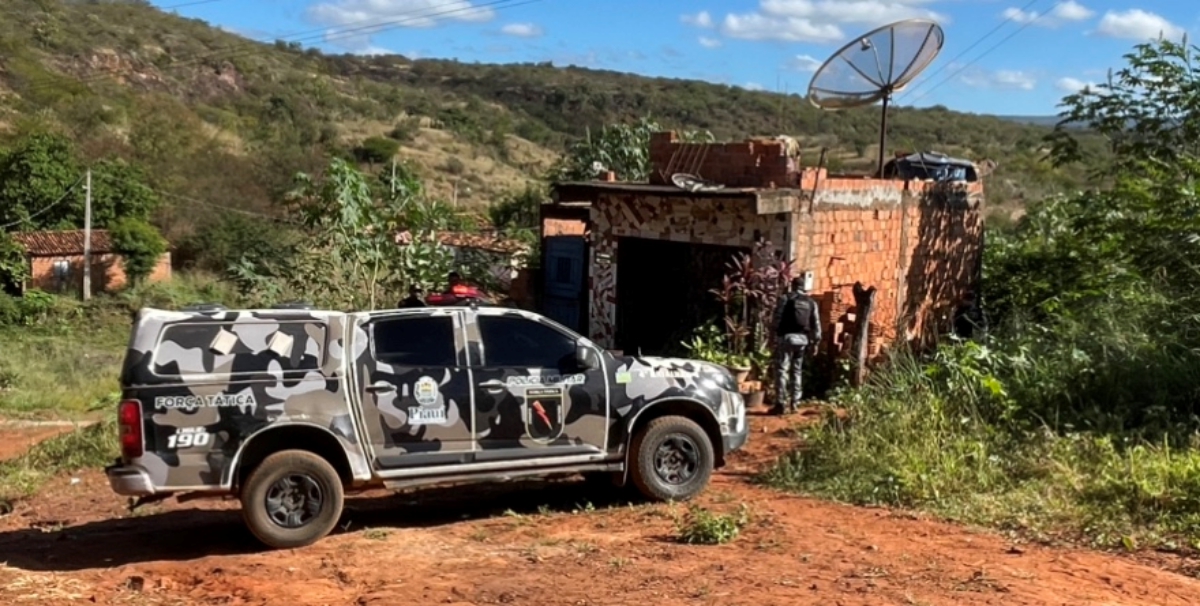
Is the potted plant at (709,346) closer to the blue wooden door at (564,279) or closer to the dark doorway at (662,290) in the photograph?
the dark doorway at (662,290)

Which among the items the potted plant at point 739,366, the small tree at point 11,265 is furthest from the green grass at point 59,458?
the small tree at point 11,265

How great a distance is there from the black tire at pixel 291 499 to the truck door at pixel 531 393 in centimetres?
110

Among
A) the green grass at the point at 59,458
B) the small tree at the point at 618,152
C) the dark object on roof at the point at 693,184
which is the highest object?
the small tree at the point at 618,152

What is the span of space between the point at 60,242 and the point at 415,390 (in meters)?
30.5

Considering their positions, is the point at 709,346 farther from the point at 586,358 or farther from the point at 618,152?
the point at 618,152

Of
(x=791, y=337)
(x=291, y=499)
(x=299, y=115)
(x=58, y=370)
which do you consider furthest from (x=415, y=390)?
(x=299, y=115)

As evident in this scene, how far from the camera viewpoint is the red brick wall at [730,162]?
48.0 feet

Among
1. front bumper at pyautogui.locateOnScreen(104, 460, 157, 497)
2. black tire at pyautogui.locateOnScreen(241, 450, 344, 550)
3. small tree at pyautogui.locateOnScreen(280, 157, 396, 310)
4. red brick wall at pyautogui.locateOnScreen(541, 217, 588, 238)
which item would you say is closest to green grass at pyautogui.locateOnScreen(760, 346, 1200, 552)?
black tire at pyautogui.locateOnScreen(241, 450, 344, 550)

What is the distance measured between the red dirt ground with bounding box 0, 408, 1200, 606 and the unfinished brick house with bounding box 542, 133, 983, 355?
5454 mm

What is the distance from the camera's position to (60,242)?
115ft

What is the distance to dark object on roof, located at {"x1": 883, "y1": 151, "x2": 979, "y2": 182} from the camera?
18.5 metres

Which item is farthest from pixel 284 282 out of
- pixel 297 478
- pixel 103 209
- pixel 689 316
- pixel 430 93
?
pixel 430 93

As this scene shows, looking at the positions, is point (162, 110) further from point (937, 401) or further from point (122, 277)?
point (937, 401)

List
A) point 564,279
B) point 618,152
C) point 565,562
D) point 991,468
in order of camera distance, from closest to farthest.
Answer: point 565,562 → point 991,468 → point 564,279 → point 618,152
